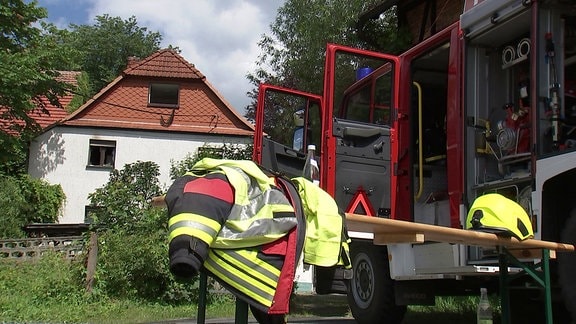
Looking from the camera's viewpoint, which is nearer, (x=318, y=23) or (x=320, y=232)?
(x=320, y=232)

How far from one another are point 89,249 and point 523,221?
300 inches

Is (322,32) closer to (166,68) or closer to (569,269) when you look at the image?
(569,269)

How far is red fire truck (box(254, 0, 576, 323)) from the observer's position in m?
4.68

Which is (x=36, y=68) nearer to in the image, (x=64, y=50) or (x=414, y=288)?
(x=64, y=50)

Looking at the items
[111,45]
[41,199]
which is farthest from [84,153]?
[111,45]

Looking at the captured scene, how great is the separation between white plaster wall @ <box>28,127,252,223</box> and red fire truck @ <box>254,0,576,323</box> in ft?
52.8

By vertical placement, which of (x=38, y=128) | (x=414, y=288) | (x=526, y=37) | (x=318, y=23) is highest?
(x=318, y=23)

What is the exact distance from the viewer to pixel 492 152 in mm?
5457

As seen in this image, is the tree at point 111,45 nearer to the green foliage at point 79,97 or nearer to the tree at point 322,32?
the green foliage at point 79,97

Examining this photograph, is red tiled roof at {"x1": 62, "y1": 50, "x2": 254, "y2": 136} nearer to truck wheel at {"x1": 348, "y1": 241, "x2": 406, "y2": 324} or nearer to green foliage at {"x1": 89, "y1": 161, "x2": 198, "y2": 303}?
green foliage at {"x1": 89, "y1": 161, "x2": 198, "y2": 303}

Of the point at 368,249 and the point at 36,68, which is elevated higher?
the point at 36,68

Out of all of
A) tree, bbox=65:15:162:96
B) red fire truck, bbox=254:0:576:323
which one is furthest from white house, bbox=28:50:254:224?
tree, bbox=65:15:162:96

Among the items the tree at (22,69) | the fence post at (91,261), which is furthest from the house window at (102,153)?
the fence post at (91,261)

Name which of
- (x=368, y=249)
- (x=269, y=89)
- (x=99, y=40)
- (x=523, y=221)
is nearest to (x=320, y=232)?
(x=523, y=221)
